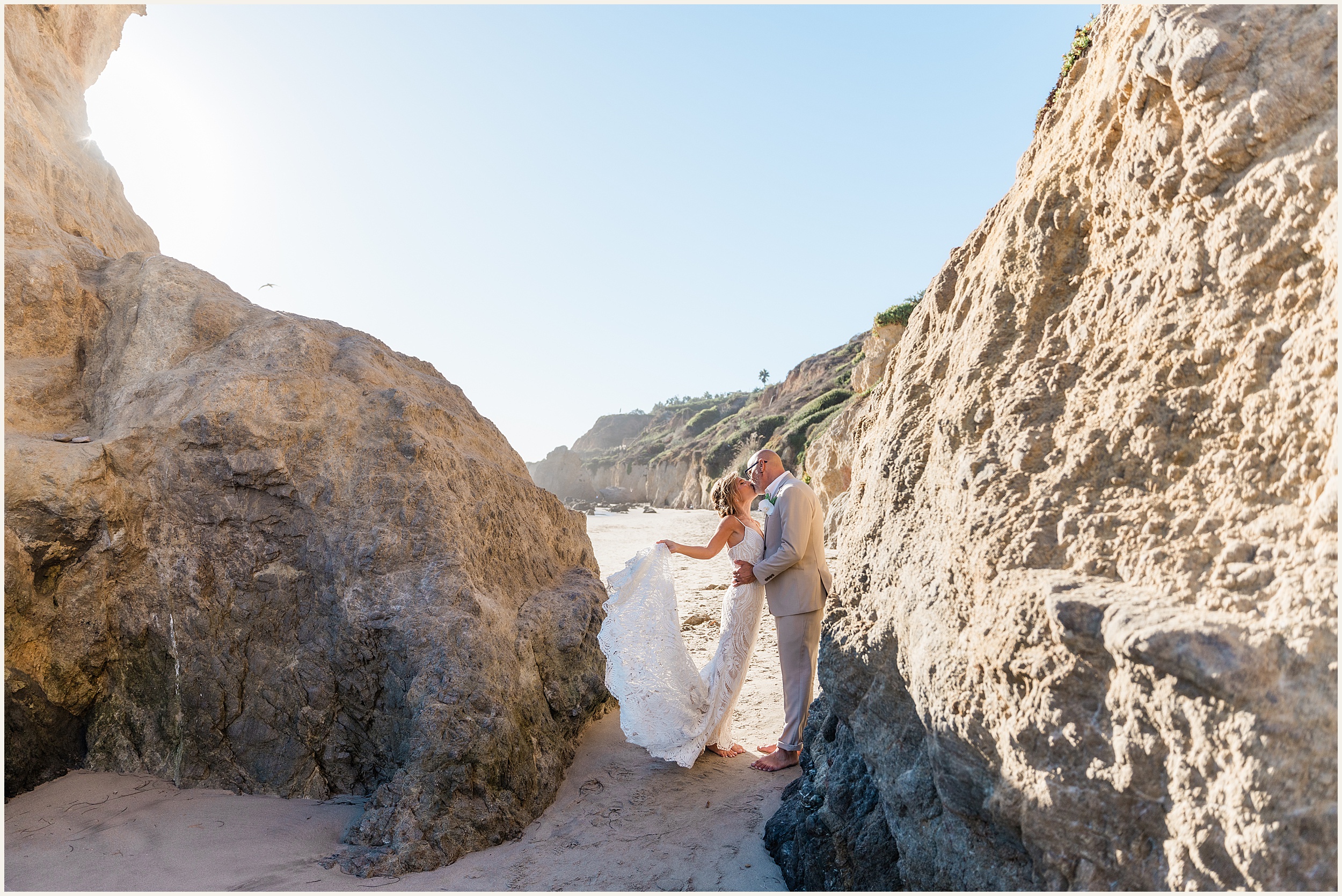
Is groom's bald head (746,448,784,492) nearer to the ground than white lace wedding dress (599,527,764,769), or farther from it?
farther from it

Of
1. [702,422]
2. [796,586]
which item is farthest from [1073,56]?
[702,422]

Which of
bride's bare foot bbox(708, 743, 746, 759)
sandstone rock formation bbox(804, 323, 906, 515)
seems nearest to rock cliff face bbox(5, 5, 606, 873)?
bride's bare foot bbox(708, 743, 746, 759)

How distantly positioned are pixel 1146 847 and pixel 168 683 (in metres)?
4.79

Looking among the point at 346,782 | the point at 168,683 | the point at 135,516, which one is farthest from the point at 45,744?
the point at 346,782

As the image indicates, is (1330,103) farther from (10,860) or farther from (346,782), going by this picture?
(10,860)

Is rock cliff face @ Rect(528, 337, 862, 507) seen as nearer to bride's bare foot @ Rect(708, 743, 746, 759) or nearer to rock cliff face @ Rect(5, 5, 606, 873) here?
bride's bare foot @ Rect(708, 743, 746, 759)

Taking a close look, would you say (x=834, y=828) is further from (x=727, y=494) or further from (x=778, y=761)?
(x=727, y=494)

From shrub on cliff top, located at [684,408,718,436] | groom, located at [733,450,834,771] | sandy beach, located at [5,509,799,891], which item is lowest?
sandy beach, located at [5,509,799,891]

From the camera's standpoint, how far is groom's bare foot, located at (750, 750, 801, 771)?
16.1 feet

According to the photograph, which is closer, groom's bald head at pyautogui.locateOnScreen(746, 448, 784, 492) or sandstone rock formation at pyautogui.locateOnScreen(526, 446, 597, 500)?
groom's bald head at pyautogui.locateOnScreen(746, 448, 784, 492)

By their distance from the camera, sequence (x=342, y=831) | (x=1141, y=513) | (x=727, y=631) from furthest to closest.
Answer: (x=727, y=631)
(x=342, y=831)
(x=1141, y=513)

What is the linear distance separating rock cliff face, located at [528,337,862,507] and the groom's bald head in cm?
1998

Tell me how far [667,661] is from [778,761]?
952 mm

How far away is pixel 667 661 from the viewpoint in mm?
5137
